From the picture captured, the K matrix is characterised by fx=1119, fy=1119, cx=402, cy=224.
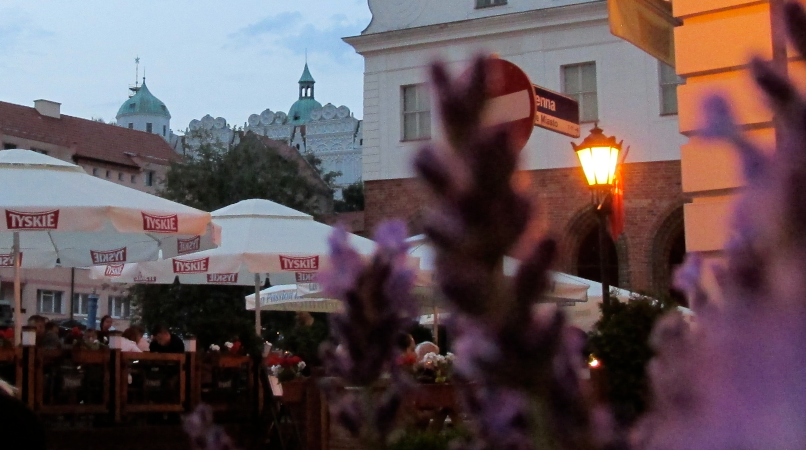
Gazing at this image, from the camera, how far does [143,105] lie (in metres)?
132

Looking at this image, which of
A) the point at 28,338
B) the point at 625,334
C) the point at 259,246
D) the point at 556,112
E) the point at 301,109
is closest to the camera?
the point at 556,112

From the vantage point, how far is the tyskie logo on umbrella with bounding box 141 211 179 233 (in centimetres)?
1084

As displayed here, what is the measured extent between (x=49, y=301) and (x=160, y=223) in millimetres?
58707

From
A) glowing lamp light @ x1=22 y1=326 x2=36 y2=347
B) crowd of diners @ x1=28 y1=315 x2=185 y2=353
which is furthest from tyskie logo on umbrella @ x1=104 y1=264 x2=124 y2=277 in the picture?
glowing lamp light @ x1=22 y1=326 x2=36 y2=347

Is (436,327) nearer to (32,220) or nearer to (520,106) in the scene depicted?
(32,220)

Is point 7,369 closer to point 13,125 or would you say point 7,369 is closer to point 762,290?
point 762,290

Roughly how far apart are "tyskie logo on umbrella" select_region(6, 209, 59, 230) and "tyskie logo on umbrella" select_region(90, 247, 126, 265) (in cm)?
356

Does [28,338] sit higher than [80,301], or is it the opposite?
[80,301]

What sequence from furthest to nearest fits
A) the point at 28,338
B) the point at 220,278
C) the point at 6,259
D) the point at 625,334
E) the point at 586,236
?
the point at 586,236 < the point at 220,278 < the point at 6,259 < the point at 28,338 < the point at 625,334

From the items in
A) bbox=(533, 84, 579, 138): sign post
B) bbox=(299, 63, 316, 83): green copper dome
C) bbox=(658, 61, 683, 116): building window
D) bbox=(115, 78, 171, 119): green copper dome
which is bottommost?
bbox=(533, 84, 579, 138): sign post

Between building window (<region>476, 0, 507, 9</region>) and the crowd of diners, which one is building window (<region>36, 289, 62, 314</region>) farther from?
the crowd of diners

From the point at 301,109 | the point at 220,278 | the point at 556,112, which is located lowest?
the point at 220,278

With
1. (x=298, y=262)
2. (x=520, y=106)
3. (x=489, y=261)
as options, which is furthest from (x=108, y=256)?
(x=489, y=261)

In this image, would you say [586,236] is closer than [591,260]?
Yes
